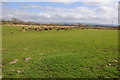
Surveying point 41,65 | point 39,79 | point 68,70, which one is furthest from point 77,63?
point 39,79

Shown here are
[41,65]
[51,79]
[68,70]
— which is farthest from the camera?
[41,65]

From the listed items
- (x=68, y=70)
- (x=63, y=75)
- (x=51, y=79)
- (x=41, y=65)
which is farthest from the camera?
(x=41, y=65)

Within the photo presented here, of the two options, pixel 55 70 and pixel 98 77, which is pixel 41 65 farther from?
pixel 98 77

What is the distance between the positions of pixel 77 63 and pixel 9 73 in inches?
173

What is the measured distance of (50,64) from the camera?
7.70 m

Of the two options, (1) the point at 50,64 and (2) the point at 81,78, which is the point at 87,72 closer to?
(2) the point at 81,78

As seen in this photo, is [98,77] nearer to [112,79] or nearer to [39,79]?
[112,79]

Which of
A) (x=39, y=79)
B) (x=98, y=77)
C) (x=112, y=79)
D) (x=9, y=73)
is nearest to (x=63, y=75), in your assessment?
(x=39, y=79)

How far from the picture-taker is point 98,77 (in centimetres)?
599

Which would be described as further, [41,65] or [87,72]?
[41,65]

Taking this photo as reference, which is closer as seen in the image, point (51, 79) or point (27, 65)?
point (51, 79)

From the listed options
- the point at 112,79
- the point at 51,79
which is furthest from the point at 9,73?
the point at 112,79

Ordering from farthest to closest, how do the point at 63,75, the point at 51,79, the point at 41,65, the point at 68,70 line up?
the point at 41,65 < the point at 68,70 < the point at 63,75 < the point at 51,79

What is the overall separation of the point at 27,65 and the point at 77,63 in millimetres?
3461
